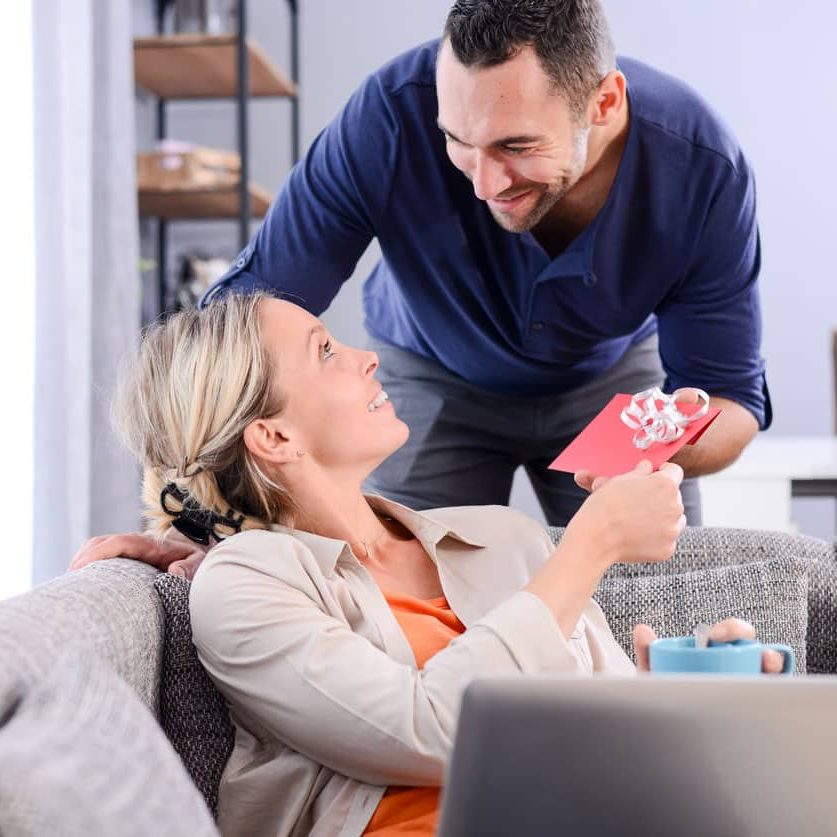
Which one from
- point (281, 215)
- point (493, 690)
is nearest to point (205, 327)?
point (281, 215)

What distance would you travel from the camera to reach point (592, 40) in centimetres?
157

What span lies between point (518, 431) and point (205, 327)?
839mm

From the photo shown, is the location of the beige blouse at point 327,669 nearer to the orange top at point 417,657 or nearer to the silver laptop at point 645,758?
the orange top at point 417,657

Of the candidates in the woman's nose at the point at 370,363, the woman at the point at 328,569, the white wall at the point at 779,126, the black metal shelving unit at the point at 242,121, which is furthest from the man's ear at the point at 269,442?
the white wall at the point at 779,126

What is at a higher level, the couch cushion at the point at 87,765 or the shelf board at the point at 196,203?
the shelf board at the point at 196,203

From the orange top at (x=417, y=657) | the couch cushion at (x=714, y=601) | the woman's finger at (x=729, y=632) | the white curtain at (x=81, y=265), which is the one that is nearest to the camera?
the woman's finger at (x=729, y=632)

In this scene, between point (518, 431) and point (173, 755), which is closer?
point (173, 755)

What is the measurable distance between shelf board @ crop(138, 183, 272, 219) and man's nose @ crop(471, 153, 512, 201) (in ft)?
6.22

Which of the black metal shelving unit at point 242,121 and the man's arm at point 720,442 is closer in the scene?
the man's arm at point 720,442

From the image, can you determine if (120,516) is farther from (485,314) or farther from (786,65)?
(786,65)

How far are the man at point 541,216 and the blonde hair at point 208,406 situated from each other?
1.38ft

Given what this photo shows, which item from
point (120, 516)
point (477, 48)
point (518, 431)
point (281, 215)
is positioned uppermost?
point (477, 48)

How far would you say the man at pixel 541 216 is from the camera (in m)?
1.54

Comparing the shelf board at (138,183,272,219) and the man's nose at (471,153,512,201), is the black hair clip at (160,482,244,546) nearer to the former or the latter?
the man's nose at (471,153,512,201)
